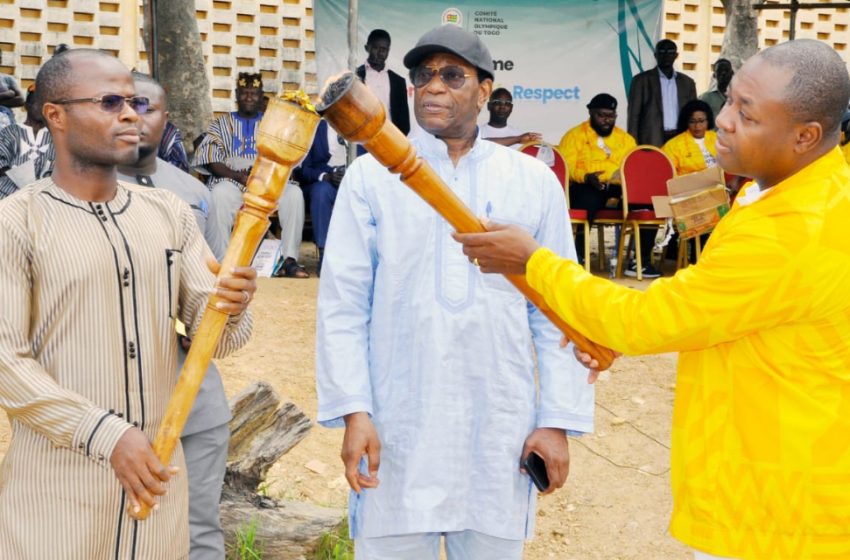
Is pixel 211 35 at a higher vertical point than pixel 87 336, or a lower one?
higher

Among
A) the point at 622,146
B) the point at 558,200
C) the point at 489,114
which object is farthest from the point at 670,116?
the point at 558,200

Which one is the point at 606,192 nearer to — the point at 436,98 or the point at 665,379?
the point at 665,379

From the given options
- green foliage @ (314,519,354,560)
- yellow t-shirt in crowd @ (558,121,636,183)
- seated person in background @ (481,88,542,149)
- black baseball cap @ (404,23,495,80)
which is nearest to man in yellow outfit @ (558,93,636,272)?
yellow t-shirt in crowd @ (558,121,636,183)

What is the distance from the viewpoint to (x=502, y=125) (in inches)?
506

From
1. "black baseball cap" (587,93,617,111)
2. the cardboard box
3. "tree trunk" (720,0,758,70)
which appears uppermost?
"tree trunk" (720,0,758,70)

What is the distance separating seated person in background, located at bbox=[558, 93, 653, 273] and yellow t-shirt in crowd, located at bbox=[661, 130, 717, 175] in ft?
1.45

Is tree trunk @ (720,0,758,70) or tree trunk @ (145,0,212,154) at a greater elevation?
tree trunk @ (720,0,758,70)

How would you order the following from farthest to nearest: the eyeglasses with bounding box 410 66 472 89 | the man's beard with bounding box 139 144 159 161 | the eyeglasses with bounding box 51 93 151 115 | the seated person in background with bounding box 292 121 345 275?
the seated person in background with bounding box 292 121 345 275 < the man's beard with bounding box 139 144 159 161 < the eyeglasses with bounding box 410 66 472 89 < the eyeglasses with bounding box 51 93 151 115

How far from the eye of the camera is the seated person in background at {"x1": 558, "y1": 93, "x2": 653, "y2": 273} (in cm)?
1205

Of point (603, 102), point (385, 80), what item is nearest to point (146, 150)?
point (385, 80)

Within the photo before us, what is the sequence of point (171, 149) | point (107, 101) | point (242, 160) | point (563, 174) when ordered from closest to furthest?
point (107, 101) → point (171, 149) → point (242, 160) → point (563, 174)

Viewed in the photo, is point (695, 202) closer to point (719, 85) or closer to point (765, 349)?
point (719, 85)

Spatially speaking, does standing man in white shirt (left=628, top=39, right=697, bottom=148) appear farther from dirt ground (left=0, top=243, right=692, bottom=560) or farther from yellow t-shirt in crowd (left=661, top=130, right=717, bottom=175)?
dirt ground (left=0, top=243, right=692, bottom=560)

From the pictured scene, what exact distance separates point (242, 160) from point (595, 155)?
4.00 metres
